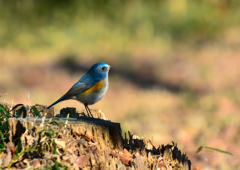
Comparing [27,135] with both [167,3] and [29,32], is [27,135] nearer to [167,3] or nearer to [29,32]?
[29,32]

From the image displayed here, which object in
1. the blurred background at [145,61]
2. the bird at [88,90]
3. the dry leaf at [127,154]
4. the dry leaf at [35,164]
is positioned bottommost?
the dry leaf at [35,164]

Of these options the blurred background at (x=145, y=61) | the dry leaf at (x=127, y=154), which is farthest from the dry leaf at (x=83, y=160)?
the blurred background at (x=145, y=61)

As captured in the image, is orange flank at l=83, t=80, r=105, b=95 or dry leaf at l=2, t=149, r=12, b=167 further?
orange flank at l=83, t=80, r=105, b=95

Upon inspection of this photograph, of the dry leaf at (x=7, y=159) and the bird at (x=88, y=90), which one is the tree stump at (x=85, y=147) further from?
the bird at (x=88, y=90)

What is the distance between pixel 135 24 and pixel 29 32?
12.4ft

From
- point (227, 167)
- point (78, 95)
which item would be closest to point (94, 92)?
point (78, 95)

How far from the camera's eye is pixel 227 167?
4527 mm

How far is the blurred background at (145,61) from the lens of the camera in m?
6.02

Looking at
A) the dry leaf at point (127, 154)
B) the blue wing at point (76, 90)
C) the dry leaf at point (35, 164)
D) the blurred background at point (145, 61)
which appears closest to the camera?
the dry leaf at point (35, 164)

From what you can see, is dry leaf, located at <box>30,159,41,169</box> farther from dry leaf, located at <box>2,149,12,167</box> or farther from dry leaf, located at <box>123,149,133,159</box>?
dry leaf, located at <box>123,149,133,159</box>

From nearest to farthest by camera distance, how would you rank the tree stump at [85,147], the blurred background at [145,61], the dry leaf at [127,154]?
1. the tree stump at [85,147]
2. the dry leaf at [127,154]
3. the blurred background at [145,61]

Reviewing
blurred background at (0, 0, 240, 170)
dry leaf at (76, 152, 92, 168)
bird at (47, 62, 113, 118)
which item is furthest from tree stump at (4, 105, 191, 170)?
blurred background at (0, 0, 240, 170)

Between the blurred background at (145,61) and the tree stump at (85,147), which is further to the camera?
the blurred background at (145,61)

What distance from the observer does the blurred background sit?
602 cm
